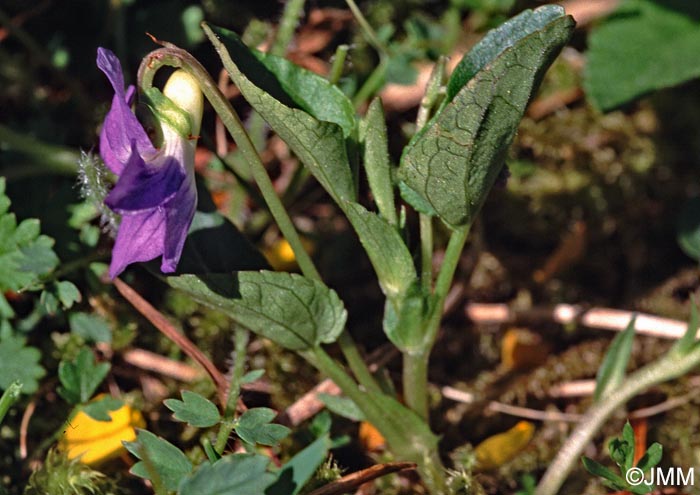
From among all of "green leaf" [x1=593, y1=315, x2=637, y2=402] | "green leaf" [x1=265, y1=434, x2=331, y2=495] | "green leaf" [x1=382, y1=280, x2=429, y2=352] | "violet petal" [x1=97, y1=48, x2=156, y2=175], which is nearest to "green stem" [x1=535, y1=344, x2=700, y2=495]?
"green leaf" [x1=593, y1=315, x2=637, y2=402]

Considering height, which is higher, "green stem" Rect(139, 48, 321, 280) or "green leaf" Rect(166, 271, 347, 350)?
"green stem" Rect(139, 48, 321, 280)

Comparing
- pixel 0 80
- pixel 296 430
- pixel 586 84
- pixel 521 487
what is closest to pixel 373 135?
pixel 296 430

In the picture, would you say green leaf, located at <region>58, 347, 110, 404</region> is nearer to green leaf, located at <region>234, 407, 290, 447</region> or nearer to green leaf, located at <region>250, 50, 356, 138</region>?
green leaf, located at <region>234, 407, 290, 447</region>

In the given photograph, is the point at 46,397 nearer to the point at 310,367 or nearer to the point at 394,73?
the point at 310,367

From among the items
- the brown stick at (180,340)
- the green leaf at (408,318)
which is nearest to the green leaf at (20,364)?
the brown stick at (180,340)

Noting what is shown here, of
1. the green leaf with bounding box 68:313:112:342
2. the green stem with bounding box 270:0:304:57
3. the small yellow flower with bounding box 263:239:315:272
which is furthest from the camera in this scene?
the small yellow flower with bounding box 263:239:315:272

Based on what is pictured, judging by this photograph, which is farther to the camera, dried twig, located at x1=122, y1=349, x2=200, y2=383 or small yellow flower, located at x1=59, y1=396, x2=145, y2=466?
dried twig, located at x1=122, y1=349, x2=200, y2=383
